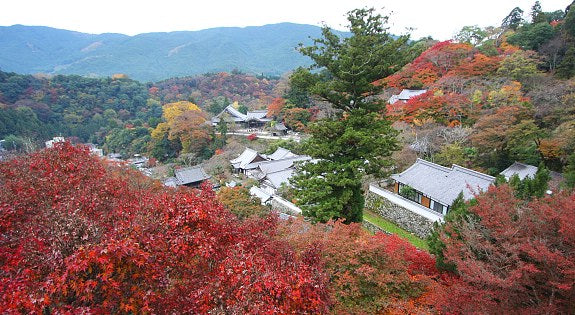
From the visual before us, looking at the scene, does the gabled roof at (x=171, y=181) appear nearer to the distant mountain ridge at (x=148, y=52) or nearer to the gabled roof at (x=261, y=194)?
the gabled roof at (x=261, y=194)

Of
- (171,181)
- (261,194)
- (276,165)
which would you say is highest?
(276,165)

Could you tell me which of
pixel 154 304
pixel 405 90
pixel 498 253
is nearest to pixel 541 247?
pixel 498 253

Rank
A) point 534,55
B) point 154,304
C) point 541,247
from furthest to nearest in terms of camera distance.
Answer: point 534,55 < point 541,247 < point 154,304

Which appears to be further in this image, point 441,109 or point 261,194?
point 261,194

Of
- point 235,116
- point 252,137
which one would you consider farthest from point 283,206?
point 235,116

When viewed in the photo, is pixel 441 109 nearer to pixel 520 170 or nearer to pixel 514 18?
pixel 520 170

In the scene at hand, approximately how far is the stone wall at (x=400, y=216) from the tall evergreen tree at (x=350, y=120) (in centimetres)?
440

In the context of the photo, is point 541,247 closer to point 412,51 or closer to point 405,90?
point 412,51

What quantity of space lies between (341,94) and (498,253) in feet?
23.6

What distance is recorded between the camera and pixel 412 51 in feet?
33.6

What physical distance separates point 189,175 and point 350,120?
20.2m

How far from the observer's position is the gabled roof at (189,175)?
26.8 meters

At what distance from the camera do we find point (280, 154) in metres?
28.8

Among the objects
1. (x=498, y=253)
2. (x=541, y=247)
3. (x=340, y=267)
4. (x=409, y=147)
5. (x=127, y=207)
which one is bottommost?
(x=409, y=147)
